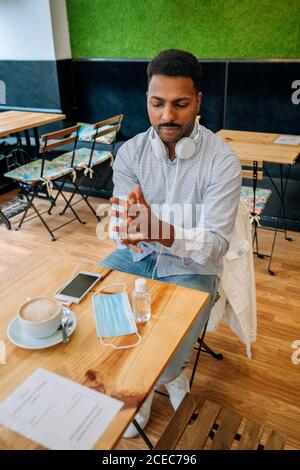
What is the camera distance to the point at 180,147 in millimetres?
1463

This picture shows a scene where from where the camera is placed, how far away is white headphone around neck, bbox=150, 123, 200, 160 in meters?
1.46

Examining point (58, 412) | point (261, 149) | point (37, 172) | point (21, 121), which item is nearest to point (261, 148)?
point (261, 149)

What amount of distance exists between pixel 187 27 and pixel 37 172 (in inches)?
82.9

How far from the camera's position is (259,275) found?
2.70 meters

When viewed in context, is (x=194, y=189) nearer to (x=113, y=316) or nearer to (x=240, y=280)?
(x=240, y=280)

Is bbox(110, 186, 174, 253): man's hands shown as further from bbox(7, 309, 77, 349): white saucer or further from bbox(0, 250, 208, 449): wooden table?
bbox(7, 309, 77, 349): white saucer

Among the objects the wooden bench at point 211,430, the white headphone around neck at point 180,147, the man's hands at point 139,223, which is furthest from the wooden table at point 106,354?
the white headphone around neck at point 180,147

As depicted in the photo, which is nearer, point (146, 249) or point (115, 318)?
point (115, 318)

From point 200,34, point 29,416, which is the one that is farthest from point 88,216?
point 29,416

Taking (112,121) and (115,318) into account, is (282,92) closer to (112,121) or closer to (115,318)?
(112,121)

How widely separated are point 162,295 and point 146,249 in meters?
0.48

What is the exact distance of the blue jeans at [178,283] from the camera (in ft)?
4.26

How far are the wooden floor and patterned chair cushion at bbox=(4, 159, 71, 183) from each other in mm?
→ 659

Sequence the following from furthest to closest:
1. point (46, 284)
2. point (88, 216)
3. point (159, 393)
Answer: point (88, 216), point (159, 393), point (46, 284)
